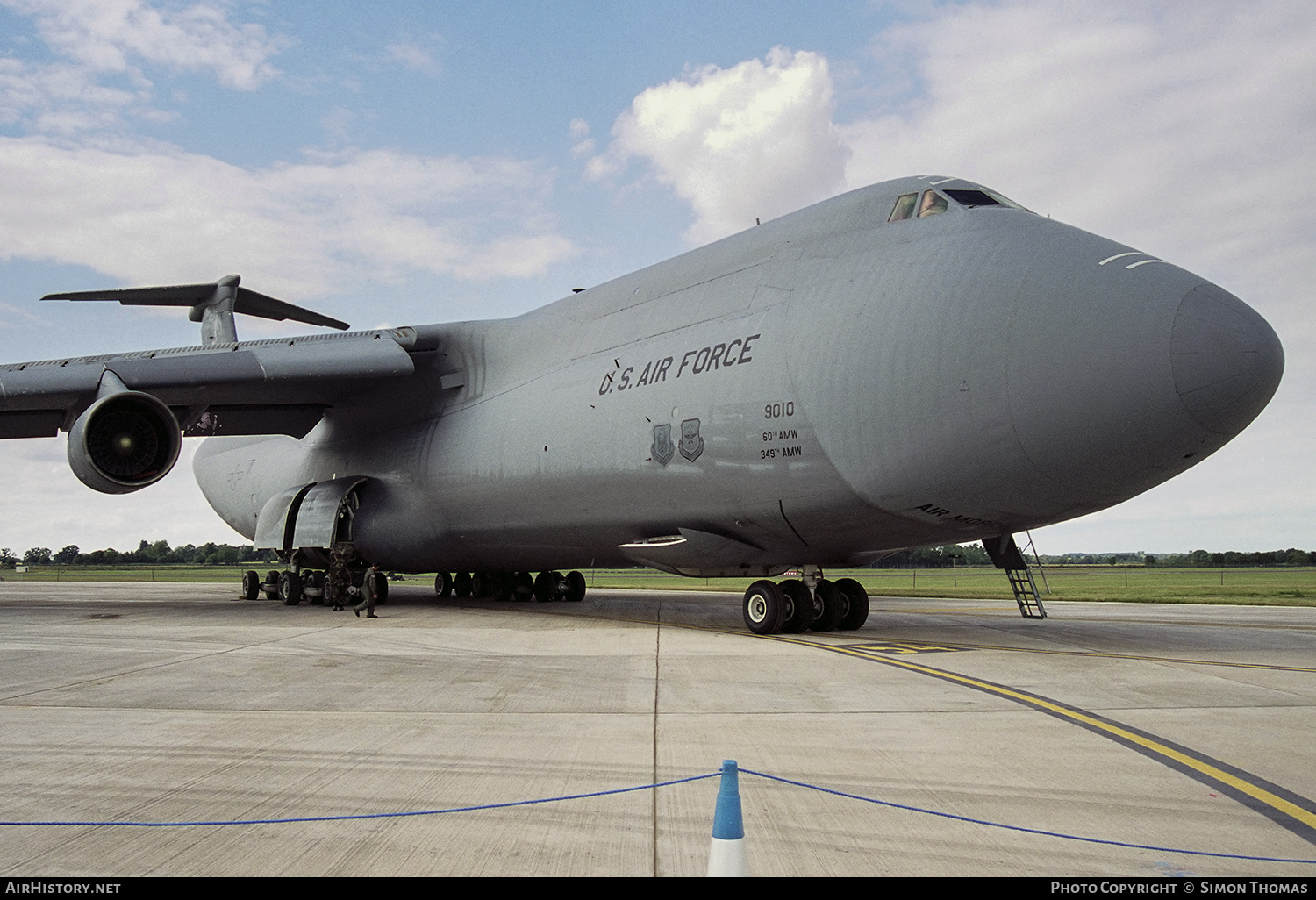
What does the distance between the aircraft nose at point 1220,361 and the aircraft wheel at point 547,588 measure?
1470 centimetres

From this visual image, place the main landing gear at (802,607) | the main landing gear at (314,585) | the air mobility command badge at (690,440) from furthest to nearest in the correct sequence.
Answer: the main landing gear at (314,585)
the main landing gear at (802,607)
the air mobility command badge at (690,440)

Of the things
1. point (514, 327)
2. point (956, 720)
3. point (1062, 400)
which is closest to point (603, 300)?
point (514, 327)

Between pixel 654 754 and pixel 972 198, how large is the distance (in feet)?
26.5

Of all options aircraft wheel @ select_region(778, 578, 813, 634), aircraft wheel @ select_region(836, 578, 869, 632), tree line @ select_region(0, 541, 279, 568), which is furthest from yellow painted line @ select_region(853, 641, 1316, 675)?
tree line @ select_region(0, 541, 279, 568)

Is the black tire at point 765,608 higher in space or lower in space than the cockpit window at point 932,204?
lower

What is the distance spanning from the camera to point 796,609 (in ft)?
39.8

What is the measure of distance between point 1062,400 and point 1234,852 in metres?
5.92

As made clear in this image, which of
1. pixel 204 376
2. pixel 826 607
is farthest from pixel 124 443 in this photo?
pixel 826 607

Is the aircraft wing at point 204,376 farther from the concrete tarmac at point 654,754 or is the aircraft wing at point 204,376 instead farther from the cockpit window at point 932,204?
the cockpit window at point 932,204

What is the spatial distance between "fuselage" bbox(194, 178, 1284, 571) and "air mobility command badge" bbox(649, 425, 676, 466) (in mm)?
32

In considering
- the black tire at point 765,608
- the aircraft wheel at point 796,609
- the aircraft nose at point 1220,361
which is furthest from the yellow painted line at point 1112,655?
the aircraft nose at point 1220,361

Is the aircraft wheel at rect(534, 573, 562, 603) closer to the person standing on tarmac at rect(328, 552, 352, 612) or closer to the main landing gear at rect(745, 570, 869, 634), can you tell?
the person standing on tarmac at rect(328, 552, 352, 612)

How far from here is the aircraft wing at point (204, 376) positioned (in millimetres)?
15672

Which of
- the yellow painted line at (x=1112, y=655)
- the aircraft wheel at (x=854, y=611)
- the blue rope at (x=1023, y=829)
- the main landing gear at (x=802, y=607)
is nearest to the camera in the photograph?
the blue rope at (x=1023, y=829)
